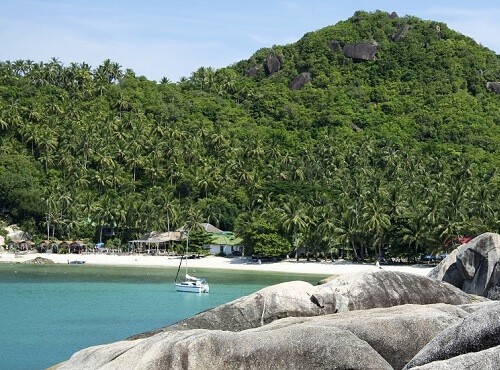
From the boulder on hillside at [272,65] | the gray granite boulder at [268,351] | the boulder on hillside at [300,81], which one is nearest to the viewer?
the gray granite boulder at [268,351]

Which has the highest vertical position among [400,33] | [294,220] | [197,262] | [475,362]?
[400,33]

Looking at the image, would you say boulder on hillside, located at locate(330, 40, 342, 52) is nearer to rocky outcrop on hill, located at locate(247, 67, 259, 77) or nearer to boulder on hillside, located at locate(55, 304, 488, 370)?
rocky outcrop on hill, located at locate(247, 67, 259, 77)

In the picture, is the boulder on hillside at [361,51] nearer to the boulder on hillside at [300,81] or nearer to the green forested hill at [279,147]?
the green forested hill at [279,147]

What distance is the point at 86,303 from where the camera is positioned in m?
58.1

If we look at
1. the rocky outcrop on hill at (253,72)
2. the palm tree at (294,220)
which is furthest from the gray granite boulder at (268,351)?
the rocky outcrop on hill at (253,72)

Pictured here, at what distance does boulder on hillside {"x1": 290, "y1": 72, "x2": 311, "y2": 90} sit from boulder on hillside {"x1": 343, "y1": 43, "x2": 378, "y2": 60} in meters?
10.9

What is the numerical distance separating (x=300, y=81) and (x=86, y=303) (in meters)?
116

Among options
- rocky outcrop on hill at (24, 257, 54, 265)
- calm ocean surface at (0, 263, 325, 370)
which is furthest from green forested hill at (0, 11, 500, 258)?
calm ocean surface at (0, 263, 325, 370)

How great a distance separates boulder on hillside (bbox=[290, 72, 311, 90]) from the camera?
168 metres

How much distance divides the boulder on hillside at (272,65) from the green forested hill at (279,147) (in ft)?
1.31

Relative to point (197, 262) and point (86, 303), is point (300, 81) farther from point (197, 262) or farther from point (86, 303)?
point (86, 303)

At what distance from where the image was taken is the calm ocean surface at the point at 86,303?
1564 inches

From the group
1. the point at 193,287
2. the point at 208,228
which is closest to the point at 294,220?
the point at 208,228

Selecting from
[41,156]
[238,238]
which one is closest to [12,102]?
[41,156]
